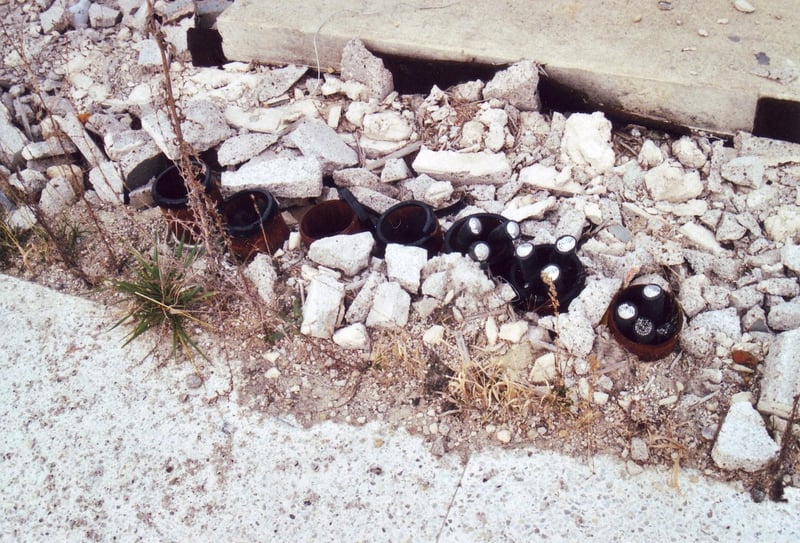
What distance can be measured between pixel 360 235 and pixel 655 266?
1.33 m

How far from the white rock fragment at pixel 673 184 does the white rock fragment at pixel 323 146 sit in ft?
4.99

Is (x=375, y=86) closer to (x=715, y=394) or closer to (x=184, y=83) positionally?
(x=184, y=83)

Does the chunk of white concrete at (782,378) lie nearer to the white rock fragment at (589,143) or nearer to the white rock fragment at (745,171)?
the white rock fragment at (745,171)

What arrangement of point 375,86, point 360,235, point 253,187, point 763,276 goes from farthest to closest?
1. point 375,86
2. point 253,187
3. point 360,235
4. point 763,276

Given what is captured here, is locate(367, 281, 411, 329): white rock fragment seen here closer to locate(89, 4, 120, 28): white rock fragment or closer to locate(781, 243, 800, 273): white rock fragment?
locate(781, 243, 800, 273): white rock fragment

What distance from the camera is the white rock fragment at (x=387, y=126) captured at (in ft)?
12.6

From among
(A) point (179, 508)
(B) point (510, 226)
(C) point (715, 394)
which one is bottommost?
(A) point (179, 508)

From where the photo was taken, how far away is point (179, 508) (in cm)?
265

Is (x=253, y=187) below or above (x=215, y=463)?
above

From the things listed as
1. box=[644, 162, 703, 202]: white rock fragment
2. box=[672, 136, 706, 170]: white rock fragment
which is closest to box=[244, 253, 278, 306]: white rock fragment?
box=[644, 162, 703, 202]: white rock fragment

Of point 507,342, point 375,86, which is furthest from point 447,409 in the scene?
point 375,86

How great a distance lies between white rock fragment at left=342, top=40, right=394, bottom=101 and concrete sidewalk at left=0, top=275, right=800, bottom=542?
6.01 feet

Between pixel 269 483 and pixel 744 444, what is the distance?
173cm

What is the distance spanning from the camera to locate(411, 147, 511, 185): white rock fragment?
360 centimetres
